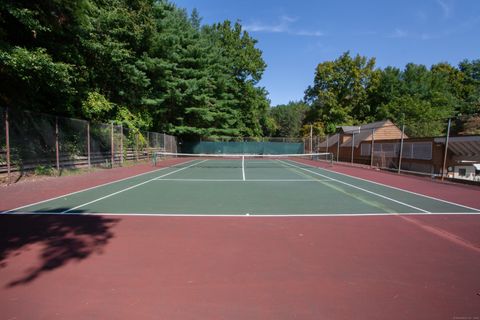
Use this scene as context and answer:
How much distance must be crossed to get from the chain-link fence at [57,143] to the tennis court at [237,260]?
444 cm

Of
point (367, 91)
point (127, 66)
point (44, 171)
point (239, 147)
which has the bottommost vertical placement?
point (44, 171)

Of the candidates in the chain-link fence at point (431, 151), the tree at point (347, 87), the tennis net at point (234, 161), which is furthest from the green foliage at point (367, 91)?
the chain-link fence at point (431, 151)

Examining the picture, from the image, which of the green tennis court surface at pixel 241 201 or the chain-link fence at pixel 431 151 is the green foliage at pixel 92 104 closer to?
the green tennis court surface at pixel 241 201

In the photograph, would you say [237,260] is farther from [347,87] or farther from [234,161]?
[347,87]

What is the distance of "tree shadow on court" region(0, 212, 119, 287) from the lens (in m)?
4.51

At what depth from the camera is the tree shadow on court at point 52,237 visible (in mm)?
4512

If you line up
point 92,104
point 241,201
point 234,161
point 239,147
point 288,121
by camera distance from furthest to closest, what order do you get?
1. point 288,121
2. point 239,147
3. point 234,161
4. point 92,104
5. point 241,201

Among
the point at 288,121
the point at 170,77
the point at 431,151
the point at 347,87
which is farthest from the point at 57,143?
the point at 288,121

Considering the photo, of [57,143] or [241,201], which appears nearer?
[241,201]

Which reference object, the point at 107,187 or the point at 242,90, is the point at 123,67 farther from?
the point at 242,90

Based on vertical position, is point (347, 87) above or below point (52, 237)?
above

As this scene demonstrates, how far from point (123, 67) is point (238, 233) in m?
19.9

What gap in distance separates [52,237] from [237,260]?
3218mm

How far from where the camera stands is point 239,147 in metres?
44.8
